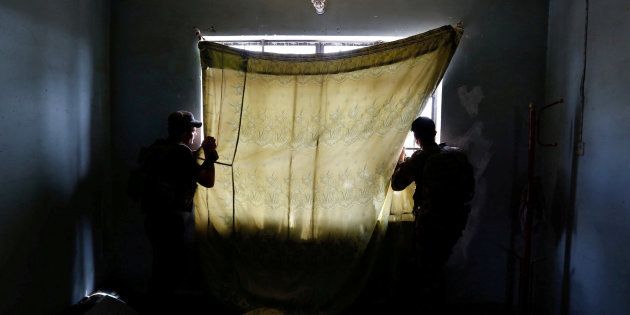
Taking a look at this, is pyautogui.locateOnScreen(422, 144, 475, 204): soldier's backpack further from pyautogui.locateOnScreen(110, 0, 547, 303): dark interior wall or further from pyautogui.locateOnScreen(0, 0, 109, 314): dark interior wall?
pyautogui.locateOnScreen(0, 0, 109, 314): dark interior wall

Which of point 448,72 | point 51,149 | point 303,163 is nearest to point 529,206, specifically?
point 448,72

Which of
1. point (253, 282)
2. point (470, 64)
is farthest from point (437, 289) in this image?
point (470, 64)

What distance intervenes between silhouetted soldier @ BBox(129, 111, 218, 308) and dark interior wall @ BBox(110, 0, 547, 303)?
0.55 meters

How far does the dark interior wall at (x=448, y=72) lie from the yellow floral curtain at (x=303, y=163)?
0.38 m

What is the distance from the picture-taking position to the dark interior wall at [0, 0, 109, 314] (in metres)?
2.22

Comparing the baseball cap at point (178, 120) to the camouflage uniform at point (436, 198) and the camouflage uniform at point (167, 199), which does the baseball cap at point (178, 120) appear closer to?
the camouflage uniform at point (167, 199)

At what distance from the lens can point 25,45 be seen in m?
2.32

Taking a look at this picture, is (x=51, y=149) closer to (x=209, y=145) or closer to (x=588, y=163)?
(x=209, y=145)

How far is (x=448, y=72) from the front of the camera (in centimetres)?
313

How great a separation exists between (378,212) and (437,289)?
79 cm

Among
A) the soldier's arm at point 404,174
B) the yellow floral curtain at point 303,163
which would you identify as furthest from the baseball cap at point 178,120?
the soldier's arm at point 404,174

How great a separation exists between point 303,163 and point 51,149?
1926 millimetres

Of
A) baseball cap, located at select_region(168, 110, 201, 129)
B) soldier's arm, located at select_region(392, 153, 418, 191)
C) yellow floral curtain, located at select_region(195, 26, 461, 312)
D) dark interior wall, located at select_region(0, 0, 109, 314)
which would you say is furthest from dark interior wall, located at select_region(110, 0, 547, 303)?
soldier's arm, located at select_region(392, 153, 418, 191)

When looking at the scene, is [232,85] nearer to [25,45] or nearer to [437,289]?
[25,45]
